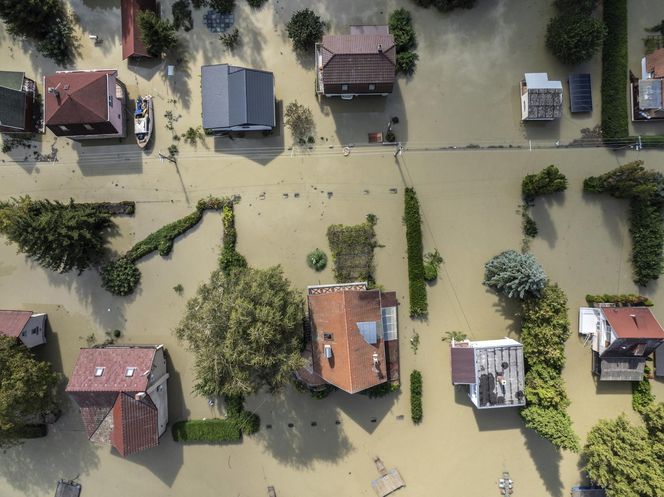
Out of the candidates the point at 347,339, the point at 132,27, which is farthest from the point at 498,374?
the point at 132,27

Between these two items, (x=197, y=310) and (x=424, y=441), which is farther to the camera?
(x=424, y=441)

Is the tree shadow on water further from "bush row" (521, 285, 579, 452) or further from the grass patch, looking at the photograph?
"bush row" (521, 285, 579, 452)

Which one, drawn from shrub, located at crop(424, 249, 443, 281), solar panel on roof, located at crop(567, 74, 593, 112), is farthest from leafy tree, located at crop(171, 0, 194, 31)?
solar panel on roof, located at crop(567, 74, 593, 112)

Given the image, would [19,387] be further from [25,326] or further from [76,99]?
[76,99]

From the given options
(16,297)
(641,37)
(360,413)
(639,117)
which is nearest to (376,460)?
(360,413)

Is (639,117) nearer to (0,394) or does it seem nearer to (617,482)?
(617,482)

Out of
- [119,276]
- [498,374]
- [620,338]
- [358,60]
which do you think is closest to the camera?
[620,338]
